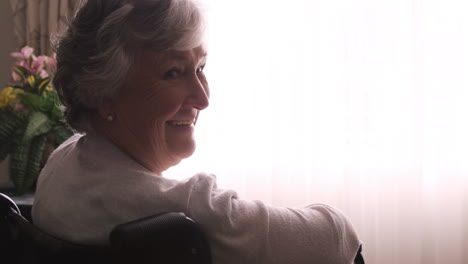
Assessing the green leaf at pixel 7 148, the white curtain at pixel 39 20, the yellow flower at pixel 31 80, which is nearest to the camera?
the green leaf at pixel 7 148

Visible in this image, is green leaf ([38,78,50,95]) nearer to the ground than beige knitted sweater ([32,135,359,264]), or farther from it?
farther from it

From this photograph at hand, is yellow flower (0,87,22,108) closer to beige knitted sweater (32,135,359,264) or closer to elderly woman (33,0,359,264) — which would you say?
elderly woman (33,0,359,264)

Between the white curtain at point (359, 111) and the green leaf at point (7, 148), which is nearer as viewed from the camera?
→ the green leaf at point (7, 148)

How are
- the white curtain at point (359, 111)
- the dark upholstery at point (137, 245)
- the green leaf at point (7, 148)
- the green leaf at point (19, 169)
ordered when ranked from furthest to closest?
1. the white curtain at point (359, 111)
2. the green leaf at point (7, 148)
3. the green leaf at point (19, 169)
4. the dark upholstery at point (137, 245)

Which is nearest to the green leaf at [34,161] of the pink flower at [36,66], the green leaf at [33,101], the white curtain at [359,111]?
the green leaf at [33,101]

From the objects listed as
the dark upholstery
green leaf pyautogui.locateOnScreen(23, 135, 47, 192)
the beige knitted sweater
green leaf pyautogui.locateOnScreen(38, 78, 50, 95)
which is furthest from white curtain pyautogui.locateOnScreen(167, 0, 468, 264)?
the dark upholstery

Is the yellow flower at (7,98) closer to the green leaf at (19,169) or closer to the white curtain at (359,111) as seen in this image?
the green leaf at (19,169)

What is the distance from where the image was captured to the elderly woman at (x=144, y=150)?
2.56 feet

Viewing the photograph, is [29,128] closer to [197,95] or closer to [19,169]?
[19,169]

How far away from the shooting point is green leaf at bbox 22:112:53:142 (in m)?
1.92

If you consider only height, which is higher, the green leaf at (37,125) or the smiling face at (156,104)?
the smiling face at (156,104)

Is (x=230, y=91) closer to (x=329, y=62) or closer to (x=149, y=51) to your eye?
(x=329, y=62)

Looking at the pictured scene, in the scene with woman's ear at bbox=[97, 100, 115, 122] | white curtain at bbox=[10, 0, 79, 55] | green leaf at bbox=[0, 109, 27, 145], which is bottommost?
green leaf at bbox=[0, 109, 27, 145]

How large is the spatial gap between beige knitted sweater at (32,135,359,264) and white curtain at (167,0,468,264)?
1.54 m
